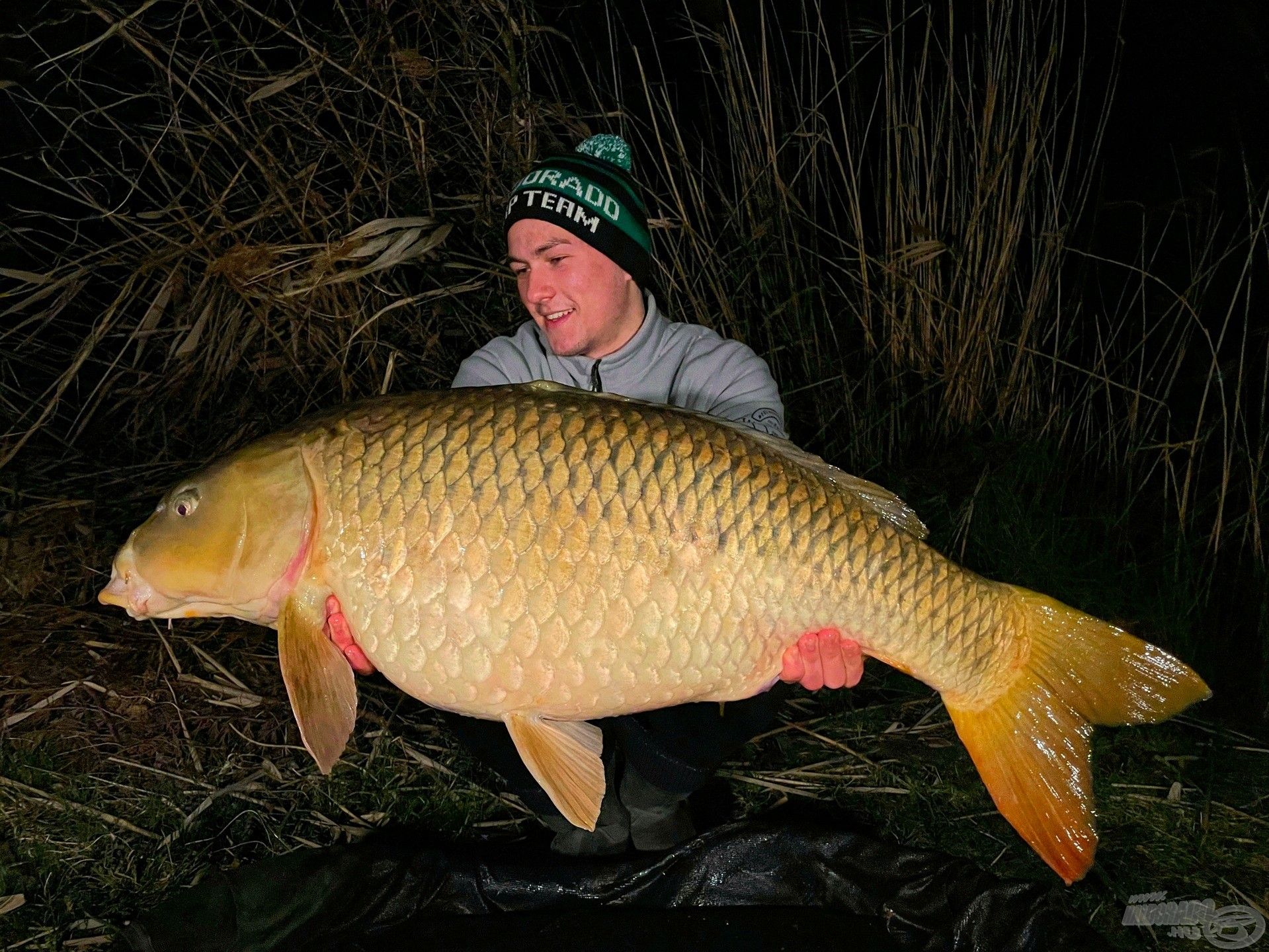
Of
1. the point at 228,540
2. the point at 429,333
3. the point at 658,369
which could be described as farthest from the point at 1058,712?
the point at 429,333

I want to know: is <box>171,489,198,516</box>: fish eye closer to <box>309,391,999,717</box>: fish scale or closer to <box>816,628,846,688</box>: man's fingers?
<box>309,391,999,717</box>: fish scale

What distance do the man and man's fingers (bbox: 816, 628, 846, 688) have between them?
26 cm

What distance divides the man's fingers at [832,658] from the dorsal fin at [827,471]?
185 mm

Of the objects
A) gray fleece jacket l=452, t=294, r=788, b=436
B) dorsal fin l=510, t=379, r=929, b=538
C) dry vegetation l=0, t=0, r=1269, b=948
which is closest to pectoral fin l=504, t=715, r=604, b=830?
dorsal fin l=510, t=379, r=929, b=538

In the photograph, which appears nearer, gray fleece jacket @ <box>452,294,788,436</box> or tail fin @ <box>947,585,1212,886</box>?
tail fin @ <box>947,585,1212,886</box>

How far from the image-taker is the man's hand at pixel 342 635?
4.81 ft

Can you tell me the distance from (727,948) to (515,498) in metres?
0.81

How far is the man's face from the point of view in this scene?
194 centimetres

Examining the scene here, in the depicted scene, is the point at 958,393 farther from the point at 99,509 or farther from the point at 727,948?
the point at 99,509

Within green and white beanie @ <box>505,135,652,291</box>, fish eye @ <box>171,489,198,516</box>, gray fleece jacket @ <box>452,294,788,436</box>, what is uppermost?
green and white beanie @ <box>505,135,652,291</box>

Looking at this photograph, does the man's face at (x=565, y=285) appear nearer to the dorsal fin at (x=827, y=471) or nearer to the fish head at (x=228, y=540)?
the dorsal fin at (x=827, y=471)

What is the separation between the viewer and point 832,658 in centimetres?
152

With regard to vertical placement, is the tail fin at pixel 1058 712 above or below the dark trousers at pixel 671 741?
above

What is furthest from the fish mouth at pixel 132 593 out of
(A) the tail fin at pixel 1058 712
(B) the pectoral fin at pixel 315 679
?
(A) the tail fin at pixel 1058 712
